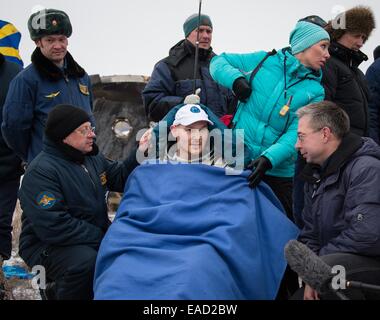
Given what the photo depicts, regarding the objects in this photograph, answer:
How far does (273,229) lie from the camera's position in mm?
3633

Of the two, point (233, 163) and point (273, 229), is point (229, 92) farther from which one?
point (273, 229)

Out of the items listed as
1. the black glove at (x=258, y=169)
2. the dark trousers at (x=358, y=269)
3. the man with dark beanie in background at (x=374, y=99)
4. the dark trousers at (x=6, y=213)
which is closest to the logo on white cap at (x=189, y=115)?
the black glove at (x=258, y=169)

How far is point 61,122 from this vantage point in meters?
3.93

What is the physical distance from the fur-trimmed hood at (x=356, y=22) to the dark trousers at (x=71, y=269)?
7.50 feet

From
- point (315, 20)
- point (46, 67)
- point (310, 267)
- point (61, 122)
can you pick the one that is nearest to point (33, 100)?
point (46, 67)

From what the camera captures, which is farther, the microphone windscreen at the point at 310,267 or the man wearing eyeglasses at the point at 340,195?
the man wearing eyeglasses at the point at 340,195

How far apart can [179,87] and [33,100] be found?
1102mm

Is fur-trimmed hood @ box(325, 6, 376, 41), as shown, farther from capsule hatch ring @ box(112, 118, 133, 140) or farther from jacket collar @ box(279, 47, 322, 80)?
capsule hatch ring @ box(112, 118, 133, 140)

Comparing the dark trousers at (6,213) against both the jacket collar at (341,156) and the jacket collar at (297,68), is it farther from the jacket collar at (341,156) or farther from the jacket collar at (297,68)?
the jacket collar at (341,156)

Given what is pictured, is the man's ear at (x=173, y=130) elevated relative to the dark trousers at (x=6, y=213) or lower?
elevated

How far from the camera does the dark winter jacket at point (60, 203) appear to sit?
148 inches

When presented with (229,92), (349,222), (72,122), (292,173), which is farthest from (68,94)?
(349,222)

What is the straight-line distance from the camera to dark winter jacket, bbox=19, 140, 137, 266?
3.77 m

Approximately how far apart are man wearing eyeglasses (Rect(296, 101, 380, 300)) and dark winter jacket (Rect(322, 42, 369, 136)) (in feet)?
3.30
